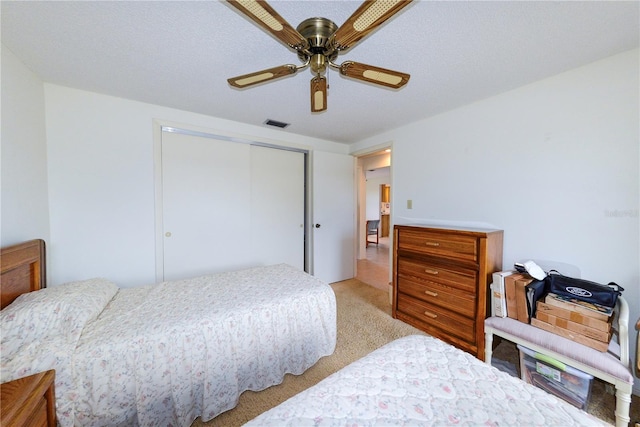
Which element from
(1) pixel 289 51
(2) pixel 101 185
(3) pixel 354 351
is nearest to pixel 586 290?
(3) pixel 354 351

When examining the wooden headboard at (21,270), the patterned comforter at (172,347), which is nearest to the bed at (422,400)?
the patterned comforter at (172,347)

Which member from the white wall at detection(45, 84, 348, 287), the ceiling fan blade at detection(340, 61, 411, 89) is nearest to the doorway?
the ceiling fan blade at detection(340, 61, 411, 89)

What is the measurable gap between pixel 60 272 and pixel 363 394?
8.98 feet

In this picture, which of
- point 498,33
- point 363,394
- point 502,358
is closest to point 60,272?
point 363,394

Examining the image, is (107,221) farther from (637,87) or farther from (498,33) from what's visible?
(637,87)

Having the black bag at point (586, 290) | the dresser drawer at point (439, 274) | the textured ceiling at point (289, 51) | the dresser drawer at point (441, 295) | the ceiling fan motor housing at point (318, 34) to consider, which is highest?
the textured ceiling at point (289, 51)

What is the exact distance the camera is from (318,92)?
4.45ft

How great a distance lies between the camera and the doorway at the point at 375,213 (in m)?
3.91

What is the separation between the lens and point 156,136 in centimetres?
236

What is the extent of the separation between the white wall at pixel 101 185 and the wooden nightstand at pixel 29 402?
4.90ft

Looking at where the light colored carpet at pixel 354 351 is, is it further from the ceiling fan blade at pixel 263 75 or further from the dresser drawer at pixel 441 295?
the ceiling fan blade at pixel 263 75

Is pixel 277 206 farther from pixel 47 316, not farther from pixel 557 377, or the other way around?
pixel 557 377

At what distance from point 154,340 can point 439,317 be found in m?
2.16

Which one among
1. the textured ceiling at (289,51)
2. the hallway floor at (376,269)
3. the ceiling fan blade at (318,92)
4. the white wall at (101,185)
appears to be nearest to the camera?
the textured ceiling at (289,51)
